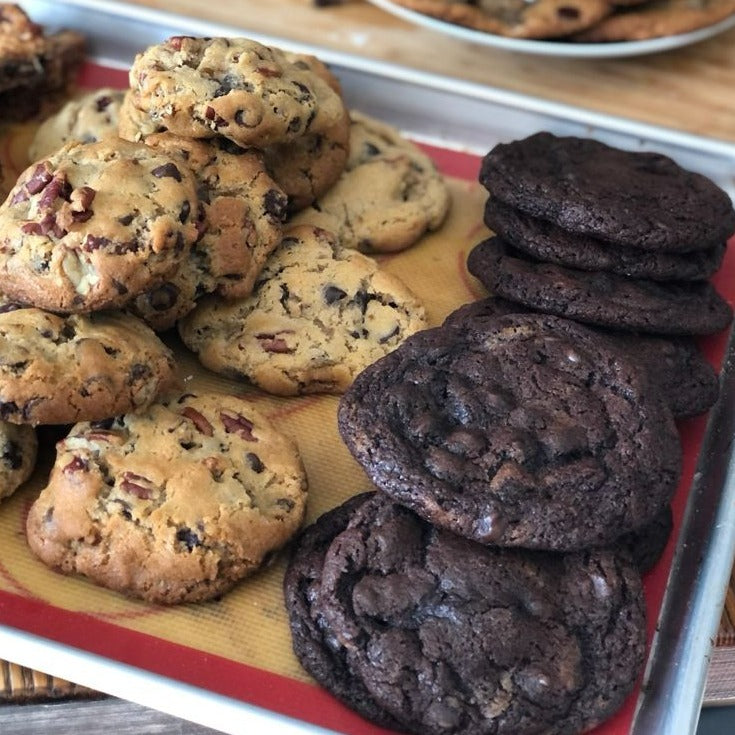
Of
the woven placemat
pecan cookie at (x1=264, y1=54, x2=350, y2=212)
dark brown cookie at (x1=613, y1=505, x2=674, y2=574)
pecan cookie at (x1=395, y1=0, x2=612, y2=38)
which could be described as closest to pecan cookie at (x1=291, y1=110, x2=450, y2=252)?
pecan cookie at (x1=264, y1=54, x2=350, y2=212)

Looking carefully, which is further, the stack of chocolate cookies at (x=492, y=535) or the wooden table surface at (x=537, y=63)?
the wooden table surface at (x=537, y=63)

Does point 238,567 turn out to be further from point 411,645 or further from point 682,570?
point 682,570

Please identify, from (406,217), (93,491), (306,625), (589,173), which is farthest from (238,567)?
(589,173)

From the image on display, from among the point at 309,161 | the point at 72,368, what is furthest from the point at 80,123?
the point at 72,368

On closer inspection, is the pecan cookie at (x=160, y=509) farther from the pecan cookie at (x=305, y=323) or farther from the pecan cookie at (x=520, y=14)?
the pecan cookie at (x=520, y=14)

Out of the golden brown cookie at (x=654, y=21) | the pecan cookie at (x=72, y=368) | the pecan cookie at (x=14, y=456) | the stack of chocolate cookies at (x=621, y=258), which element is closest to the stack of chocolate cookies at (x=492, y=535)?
the stack of chocolate cookies at (x=621, y=258)

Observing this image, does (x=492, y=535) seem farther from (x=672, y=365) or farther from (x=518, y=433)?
(x=672, y=365)

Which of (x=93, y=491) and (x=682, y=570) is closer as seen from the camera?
(x=93, y=491)
